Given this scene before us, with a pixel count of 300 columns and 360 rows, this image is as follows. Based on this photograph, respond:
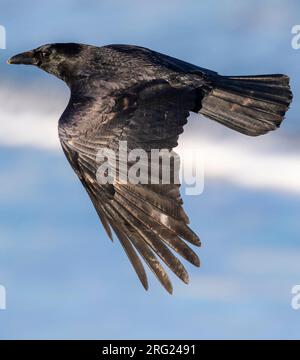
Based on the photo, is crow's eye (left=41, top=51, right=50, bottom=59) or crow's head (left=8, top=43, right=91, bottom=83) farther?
crow's eye (left=41, top=51, right=50, bottom=59)

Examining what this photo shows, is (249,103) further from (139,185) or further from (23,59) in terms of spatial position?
(23,59)

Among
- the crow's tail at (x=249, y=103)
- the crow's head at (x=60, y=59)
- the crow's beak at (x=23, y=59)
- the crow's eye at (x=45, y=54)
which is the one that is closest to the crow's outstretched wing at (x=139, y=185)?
the crow's tail at (x=249, y=103)

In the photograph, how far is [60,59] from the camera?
17.2 meters

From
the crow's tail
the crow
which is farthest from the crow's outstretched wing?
the crow's tail

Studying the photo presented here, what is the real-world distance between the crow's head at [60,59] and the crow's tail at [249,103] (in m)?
1.86

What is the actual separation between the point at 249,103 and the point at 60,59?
2.91m

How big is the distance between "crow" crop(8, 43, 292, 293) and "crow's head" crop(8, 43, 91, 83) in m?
0.02

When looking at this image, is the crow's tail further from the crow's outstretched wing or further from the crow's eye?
the crow's eye

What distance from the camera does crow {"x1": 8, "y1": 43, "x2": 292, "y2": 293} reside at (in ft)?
46.9

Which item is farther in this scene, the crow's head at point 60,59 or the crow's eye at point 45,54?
the crow's eye at point 45,54

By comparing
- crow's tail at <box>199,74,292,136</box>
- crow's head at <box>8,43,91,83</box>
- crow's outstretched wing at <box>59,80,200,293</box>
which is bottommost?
crow's outstretched wing at <box>59,80,200,293</box>

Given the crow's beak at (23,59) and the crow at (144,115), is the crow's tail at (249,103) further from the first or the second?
the crow's beak at (23,59)

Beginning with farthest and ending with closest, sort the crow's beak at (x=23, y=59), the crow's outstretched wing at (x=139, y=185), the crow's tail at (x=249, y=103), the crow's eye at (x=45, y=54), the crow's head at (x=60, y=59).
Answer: the crow's beak at (x=23, y=59) → the crow's eye at (x=45, y=54) → the crow's head at (x=60, y=59) → the crow's tail at (x=249, y=103) → the crow's outstretched wing at (x=139, y=185)

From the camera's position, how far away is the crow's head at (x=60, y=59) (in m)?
16.6
